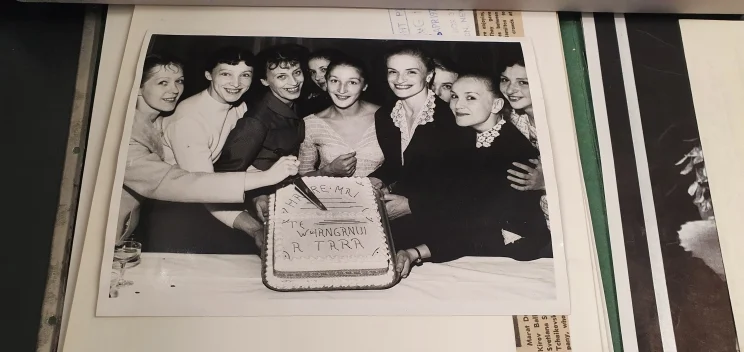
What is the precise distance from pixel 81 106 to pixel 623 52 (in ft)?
1.64

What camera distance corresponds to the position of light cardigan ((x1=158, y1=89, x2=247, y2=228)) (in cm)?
50

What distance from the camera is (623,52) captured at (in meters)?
0.57

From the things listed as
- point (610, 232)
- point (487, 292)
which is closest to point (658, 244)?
point (610, 232)

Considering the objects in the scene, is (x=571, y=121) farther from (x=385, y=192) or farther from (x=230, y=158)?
(x=230, y=158)

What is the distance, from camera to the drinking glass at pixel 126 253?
1.53 ft

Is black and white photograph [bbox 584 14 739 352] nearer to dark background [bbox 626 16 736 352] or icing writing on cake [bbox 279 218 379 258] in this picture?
dark background [bbox 626 16 736 352]

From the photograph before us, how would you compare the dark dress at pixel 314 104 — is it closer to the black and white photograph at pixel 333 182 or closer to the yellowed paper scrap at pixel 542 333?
the black and white photograph at pixel 333 182

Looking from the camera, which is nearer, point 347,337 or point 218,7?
point 347,337

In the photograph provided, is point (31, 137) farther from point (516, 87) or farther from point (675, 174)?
point (675, 174)

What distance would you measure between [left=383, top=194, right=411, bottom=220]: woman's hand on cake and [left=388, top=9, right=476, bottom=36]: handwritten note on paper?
6.4 inches

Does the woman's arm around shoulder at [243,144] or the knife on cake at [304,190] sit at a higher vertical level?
the woman's arm around shoulder at [243,144]

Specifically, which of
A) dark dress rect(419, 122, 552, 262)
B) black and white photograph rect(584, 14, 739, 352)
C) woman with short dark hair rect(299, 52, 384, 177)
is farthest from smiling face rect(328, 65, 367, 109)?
black and white photograph rect(584, 14, 739, 352)

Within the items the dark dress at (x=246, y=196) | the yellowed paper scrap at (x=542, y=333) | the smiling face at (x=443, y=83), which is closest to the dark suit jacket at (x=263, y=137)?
the dark dress at (x=246, y=196)

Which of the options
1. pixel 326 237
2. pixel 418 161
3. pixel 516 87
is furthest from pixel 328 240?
pixel 516 87
